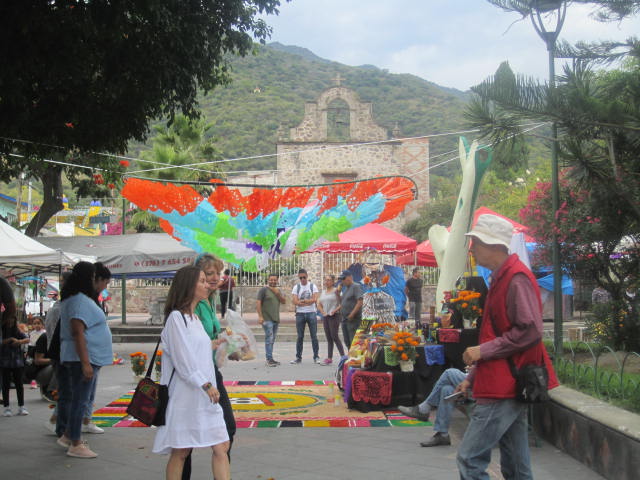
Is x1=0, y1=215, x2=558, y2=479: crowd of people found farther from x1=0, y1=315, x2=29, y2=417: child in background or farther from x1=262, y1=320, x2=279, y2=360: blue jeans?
x1=262, y1=320, x2=279, y2=360: blue jeans

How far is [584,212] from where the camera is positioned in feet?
32.7

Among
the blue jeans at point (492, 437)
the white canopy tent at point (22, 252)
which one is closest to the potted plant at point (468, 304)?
the blue jeans at point (492, 437)

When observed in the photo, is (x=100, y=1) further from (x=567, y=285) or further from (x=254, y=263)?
(x=567, y=285)

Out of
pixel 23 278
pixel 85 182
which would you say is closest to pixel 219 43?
pixel 85 182

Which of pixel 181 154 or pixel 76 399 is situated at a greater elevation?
pixel 181 154

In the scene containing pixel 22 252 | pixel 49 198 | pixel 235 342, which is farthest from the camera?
pixel 49 198

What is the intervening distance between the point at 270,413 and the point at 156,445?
4.39m

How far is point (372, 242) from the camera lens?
20109mm

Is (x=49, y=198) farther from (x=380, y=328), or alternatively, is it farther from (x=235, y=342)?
(x=235, y=342)

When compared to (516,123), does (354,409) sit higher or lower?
lower

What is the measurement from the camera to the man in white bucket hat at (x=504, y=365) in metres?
3.95

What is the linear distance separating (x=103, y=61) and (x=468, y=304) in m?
4.66

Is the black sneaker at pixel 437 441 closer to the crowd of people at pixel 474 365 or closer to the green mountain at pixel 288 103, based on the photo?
the crowd of people at pixel 474 365

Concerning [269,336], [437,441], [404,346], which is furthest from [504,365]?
[269,336]
